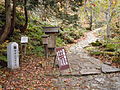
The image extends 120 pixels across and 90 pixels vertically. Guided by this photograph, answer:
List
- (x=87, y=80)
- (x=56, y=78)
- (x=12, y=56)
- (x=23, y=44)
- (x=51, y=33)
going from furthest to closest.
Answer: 1. (x=51, y=33)
2. (x=23, y=44)
3. (x=12, y=56)
4. (x=56, y=78)
5. (x=87, y=80)

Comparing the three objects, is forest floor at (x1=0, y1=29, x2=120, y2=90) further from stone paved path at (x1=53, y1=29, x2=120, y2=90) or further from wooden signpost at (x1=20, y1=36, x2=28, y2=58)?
wooden signpost at (x1=20, y1=36, x2=28, y2=58)

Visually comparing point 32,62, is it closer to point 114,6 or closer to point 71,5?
point 71,5

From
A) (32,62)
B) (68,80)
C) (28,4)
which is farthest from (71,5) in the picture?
(68,80)

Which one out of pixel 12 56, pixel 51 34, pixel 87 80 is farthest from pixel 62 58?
pixel 51 34

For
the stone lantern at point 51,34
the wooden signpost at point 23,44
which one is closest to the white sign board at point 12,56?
the wooden signpost at point 23,44

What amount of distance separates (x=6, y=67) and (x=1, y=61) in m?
0.31

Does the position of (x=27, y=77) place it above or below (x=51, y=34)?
below

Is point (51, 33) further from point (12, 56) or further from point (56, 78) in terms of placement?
point (56, 78)

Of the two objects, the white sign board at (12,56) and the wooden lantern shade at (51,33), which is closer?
the white sign board at (12,56)

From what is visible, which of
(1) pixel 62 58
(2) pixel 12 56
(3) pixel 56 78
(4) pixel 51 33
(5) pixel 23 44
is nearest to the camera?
(3) pixel 56 78

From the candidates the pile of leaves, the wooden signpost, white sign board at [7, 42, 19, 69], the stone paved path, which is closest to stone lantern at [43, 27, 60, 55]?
the wooden signpost

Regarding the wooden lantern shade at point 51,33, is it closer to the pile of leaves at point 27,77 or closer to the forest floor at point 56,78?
the pile of leaves at point 27,77

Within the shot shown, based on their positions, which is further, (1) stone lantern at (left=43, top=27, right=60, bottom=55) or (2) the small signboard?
(1) stone lantern at (left=43, top=27, right=60, bottom=55)

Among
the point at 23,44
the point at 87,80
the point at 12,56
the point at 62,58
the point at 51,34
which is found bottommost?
the point at 87,80
